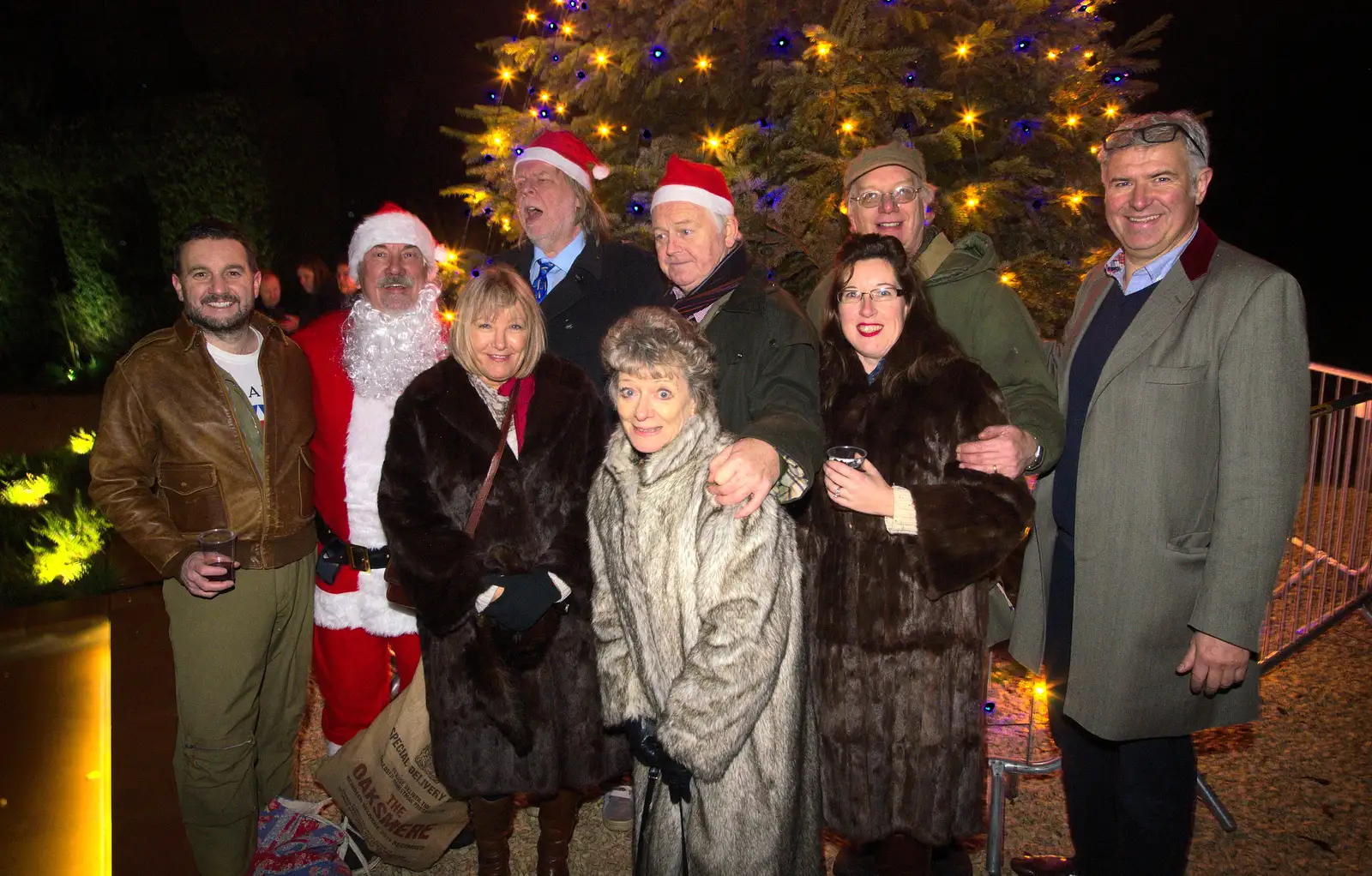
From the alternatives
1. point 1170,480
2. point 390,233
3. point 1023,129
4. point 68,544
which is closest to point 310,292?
point 68,544

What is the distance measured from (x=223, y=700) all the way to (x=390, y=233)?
6.41ft

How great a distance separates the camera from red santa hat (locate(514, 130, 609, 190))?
3.62 meters

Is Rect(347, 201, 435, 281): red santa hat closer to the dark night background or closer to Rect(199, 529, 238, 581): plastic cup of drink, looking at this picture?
Rect(199, 529, 238, 581): plastic cup of drink

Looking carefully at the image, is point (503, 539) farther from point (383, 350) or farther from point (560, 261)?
point (560, 261)

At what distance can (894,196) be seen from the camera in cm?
324

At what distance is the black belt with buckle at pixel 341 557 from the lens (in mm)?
3338

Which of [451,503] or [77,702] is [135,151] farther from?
[451,503]

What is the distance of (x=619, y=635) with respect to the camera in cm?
261

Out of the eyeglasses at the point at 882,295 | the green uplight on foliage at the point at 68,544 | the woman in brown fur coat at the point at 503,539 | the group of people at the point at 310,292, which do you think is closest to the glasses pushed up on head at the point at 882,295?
the eyeglasses at the point at 882,295

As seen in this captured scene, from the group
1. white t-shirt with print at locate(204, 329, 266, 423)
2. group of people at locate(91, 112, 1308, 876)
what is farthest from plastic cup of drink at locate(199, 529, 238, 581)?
white t-shirt with print at locate(204, 329, 266, 423)

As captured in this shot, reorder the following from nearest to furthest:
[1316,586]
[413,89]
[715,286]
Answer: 1. [715,286]
2. [1316,586]
3. [413,89]

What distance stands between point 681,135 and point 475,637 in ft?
12.8

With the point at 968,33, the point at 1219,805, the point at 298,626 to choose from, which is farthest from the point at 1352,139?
the point at 298,626

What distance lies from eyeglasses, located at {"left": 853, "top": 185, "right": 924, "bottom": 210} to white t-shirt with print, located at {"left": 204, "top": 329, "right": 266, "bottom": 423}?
2369 mm
